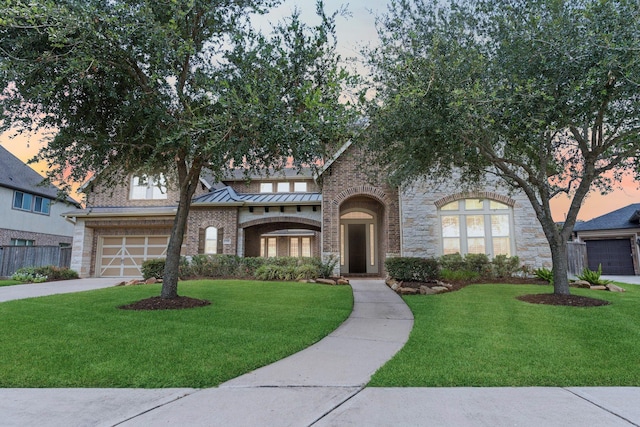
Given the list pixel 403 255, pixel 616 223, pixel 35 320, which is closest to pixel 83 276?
pixel 35 320

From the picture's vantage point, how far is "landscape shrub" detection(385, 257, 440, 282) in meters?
12.1

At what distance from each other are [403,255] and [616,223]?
1457 centimetres

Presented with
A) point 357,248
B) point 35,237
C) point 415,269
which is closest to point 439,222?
point 415,269

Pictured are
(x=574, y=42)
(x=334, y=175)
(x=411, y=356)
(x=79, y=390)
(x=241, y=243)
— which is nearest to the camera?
(x=79, y=390)

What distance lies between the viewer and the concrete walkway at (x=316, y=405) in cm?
277

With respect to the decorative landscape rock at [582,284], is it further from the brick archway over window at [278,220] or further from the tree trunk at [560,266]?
the brick archway over window at [278,220]

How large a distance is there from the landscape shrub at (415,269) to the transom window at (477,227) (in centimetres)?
203

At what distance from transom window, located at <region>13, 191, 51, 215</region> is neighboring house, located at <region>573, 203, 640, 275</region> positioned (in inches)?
1290

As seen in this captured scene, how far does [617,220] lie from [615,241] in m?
1.27

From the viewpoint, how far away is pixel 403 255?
14.0m

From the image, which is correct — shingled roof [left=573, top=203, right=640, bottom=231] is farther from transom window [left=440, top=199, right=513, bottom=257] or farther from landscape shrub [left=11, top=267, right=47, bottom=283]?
landscape shrub [left=11, top=267, right=47, bottom=283]

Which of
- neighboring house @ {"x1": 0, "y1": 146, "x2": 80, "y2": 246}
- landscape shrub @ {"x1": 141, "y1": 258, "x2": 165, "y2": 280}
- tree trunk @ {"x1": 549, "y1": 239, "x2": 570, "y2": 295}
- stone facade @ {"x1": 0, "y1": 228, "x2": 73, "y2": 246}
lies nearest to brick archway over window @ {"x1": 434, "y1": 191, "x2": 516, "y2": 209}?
tree trunk @ {"x1": 549, "y1": 239, "x2": 570, "y2": 295}

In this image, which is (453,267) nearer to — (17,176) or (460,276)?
(460,276)

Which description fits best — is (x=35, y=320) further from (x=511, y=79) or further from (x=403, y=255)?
(x=403, y=255)
